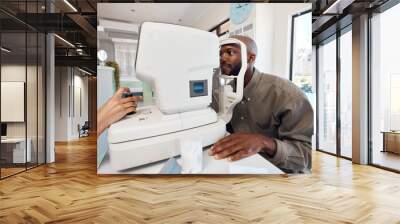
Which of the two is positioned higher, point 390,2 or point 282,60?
point 390,2

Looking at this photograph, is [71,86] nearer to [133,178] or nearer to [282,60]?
[133,178]

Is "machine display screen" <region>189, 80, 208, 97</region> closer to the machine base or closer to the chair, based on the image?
the machine base

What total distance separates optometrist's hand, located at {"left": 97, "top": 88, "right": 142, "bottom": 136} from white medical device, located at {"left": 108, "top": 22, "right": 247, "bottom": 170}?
4.3 inches

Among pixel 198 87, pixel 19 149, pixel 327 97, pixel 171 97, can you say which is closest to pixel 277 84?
pixel 198 87

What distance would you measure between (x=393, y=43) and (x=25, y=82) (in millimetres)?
6102

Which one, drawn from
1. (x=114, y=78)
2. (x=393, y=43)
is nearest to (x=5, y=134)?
(x=114, y=78)

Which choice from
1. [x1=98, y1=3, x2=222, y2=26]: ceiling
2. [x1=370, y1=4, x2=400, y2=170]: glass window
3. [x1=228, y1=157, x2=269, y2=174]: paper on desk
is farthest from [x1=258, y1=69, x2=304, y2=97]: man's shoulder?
[x1=370, y1=4, x2=400, y2=170]: glass window

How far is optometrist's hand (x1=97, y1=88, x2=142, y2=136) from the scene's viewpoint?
5.02 meters

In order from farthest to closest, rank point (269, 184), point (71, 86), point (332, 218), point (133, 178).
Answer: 1. point (71, 86)
2. point (133, 178)
3. point (269, 184)
4. point (332, 218)

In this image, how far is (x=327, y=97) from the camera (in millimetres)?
8664

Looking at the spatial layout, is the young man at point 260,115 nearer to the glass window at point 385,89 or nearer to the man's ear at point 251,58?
the man's ear at point 251,58

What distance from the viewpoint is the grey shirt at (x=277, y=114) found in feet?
16.7

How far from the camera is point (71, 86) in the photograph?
529 inches

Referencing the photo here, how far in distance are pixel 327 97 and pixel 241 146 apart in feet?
14.3
